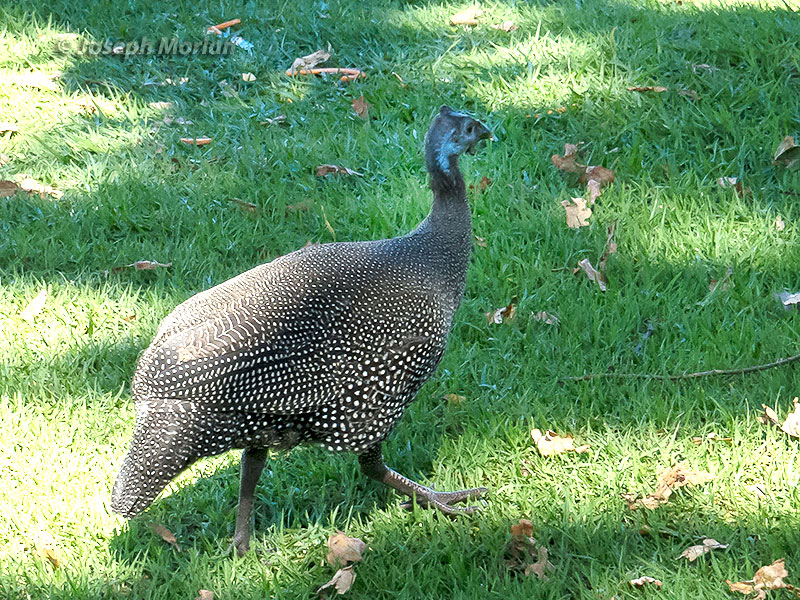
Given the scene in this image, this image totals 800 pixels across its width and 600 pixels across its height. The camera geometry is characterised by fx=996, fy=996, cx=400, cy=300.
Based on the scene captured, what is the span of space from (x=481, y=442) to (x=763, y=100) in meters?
3.10

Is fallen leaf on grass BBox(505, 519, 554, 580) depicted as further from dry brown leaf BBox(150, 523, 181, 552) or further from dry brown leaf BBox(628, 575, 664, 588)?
dry brown leaf BBox(150, 523, 181, 552)

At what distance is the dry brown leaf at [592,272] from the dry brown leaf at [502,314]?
43 centimetres

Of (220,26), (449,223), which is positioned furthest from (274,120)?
(449,223)

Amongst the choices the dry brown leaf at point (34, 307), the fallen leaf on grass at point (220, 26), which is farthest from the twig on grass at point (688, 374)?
the fallen leaf on grass at point (220, 26)

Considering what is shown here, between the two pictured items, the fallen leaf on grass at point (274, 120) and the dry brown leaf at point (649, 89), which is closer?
the dry brown leaf at point (649, 89)

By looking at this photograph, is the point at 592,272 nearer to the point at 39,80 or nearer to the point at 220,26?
the point at 220,26

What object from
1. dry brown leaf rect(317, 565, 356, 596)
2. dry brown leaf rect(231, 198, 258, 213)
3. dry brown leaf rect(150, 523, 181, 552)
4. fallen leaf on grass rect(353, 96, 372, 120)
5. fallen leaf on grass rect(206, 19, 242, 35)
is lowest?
dry brown leaf rect(150, 523, 181, 552)

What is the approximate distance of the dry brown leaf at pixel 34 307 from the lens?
4.88 m

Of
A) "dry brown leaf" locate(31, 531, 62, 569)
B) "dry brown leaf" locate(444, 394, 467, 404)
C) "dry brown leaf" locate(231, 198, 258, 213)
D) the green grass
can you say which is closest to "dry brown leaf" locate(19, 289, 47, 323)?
the green grass

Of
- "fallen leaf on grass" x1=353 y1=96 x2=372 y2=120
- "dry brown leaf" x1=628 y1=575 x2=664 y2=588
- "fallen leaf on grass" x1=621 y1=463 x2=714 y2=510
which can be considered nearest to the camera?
"dry brown leaf" x1=628 y1=575 x2=664 y2=588

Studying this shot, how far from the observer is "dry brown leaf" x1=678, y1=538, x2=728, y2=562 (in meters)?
3.42

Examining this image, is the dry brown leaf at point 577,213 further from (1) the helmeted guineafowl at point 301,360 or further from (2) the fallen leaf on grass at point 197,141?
(2) the fallen leaf on grass at point 197,141

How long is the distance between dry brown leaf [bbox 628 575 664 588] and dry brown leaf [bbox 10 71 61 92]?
528 centimetres

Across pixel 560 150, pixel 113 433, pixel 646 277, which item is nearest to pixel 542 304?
pixel 646 277
